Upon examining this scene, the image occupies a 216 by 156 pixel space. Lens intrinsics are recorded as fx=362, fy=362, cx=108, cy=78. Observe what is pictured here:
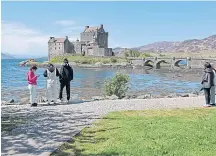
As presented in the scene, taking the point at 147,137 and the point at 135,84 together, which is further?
the point at 135,84

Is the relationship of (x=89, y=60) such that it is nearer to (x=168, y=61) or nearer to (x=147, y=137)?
(x=168, y=61)

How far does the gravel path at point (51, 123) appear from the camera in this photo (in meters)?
9.69

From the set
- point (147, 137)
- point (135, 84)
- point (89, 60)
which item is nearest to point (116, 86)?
point (147, 137)

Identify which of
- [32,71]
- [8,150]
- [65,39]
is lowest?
[8,150]

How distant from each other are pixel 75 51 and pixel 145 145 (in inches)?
6421

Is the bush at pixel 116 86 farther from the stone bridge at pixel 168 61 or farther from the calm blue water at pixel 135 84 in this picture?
the stone bridge at pixel 168 61

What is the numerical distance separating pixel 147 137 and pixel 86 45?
158533 millimetres

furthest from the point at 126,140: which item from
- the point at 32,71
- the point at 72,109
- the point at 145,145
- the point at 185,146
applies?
the point at 32,71

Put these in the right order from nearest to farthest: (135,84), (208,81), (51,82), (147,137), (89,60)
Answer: (147,137) < (208,81) < (51,82) < (135,84) < (89,60)

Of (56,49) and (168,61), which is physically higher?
(56,49)

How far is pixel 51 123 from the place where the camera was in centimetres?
1305

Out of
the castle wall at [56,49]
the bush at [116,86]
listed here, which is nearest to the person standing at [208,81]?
the bush at [116,86]

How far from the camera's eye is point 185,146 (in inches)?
373

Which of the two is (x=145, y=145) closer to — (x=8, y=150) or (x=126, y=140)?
(x=126, y=140)
